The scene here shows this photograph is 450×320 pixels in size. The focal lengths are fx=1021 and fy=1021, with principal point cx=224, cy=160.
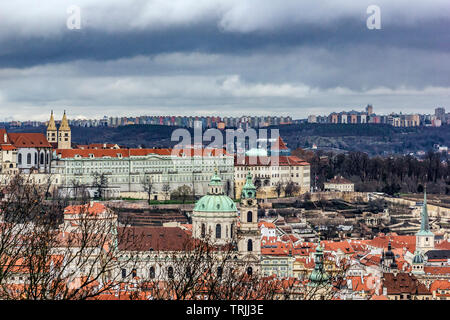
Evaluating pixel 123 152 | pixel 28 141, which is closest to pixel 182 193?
pixel 123 152

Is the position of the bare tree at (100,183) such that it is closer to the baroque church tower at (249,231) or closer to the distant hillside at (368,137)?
the baroque church tower at (249,231)

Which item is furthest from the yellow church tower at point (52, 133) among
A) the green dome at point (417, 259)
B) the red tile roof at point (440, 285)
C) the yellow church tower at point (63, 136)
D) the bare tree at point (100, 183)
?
the red tile roof at point (440, 285)

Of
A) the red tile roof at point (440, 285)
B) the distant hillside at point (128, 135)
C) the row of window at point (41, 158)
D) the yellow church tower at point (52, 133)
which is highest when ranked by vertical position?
the distant hillside at point (128, 135)

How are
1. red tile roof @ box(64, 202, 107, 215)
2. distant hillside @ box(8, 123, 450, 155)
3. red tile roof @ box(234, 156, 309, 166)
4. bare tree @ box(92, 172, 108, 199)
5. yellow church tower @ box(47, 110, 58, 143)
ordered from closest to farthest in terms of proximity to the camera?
1. red tile roof @ box(64, 202, 107, 215)
2. bare tree @ box(92, 172, 108, 199)
3. red tile roof @ box(234, 156, 309, 166)
4. yellow church tower @ box(47, 110, 58, 143)
5. distant hillside @ box(8, 123, 450, 155)

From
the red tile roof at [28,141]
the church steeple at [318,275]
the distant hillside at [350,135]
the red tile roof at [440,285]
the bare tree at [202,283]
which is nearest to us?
the bare tree at [202,283]

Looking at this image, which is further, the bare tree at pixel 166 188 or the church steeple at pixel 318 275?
the bare tree at pixel 166 188

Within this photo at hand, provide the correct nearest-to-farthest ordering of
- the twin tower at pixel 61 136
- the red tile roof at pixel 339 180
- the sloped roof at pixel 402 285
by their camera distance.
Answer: the sloped roof at pixel 402 285, the twin tower at pixel 61 136, the red tile roof at pixel 339 180

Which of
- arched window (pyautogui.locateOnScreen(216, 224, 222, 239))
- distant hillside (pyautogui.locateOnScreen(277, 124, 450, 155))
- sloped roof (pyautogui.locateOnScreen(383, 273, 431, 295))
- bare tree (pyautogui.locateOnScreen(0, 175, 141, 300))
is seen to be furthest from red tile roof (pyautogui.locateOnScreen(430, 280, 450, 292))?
distant hillside (pyautogui.locateOnScreen(277, 124, 450, 155))

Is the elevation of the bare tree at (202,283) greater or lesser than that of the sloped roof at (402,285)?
greater

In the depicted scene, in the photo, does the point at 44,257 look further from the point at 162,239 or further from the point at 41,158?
the point at 41,158

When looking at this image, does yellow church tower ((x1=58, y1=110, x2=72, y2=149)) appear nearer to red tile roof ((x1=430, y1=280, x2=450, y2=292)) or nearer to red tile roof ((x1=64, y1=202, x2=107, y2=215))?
red tile roof ((x1=64, y1=202, x2=107, y2=215))

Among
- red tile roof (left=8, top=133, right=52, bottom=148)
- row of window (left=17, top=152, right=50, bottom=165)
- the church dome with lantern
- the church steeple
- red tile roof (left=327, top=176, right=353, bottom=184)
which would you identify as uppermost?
red tile roof (left=8, top=133, right=52, bottom=148)
